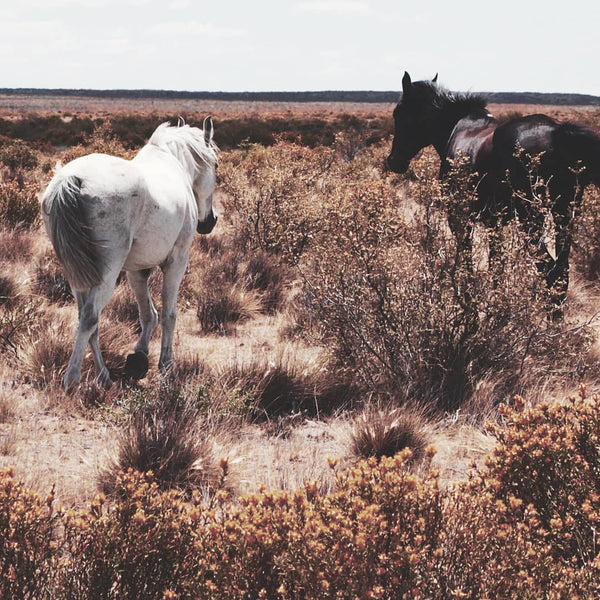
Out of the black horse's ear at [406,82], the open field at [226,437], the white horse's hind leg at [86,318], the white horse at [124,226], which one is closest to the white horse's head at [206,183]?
the white horse at [124,226]

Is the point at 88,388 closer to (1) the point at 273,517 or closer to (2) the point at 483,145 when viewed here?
(1) the point at 273,517

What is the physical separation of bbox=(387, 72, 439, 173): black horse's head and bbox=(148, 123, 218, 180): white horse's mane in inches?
122

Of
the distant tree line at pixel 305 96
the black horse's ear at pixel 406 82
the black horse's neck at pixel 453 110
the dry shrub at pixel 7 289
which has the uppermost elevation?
the distant tree line at pixel 305 96

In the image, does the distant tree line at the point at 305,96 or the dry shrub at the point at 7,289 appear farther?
the distant tree line at the point at 305,96

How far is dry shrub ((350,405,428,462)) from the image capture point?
12.6 ft

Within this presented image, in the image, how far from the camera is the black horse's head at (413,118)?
7.65 meters

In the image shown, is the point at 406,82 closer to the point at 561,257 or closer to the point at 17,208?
the point at 561,257

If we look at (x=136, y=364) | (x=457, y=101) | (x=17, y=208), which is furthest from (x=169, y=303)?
(x=17, y=208)

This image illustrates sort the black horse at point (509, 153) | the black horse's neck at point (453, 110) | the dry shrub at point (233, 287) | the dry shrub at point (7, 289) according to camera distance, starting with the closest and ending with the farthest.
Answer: the black horse at point (509, 153), the dry shrub at point (7, 289), the dry shrub at point (233, 287), the black horse's neck at point (453, 110)

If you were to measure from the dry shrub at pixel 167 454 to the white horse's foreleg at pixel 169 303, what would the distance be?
139 cm

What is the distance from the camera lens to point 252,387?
4.63 meters

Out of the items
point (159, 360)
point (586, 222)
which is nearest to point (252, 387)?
point (159, 360)

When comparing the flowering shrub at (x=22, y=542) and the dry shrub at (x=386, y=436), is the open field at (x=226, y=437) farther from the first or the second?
the flowering shrub at (x=22, y=542)

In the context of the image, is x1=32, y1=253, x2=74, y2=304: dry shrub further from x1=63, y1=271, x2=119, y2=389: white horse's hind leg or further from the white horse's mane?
x1=63, y1=271, x2=119, y2=389: white horse's hind leg
